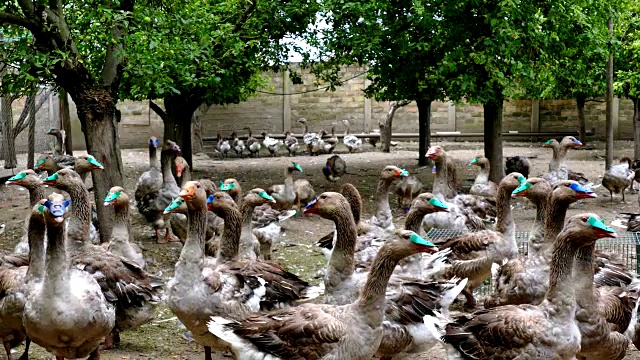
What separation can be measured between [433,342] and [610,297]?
1601mm

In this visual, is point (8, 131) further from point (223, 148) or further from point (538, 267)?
point (538, 267)

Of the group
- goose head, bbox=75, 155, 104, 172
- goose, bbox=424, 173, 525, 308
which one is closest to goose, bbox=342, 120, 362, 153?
goose head, bbox=75, 155, 104, 172

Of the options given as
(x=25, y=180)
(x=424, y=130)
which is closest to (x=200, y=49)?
(x=25, y=180)

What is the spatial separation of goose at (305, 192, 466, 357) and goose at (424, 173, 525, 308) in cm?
150

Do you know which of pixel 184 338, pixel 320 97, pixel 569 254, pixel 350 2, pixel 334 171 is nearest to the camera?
pixel 569 254

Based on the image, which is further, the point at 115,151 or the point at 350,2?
the point at 350,2

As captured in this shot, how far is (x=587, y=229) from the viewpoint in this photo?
5766 millimetres

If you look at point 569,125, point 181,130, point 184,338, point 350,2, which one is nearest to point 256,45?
point 350,2

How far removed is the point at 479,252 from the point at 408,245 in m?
3.18

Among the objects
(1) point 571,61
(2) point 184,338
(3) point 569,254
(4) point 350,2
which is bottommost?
(2) point 184,338

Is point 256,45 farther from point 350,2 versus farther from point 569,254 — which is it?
point 569,254

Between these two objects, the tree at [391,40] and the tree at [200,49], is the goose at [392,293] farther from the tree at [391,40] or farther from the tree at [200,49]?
the tree at [391,40]

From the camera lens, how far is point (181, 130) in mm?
19875

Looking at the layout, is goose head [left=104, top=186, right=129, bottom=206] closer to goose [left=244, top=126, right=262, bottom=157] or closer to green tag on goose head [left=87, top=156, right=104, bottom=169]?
green tag on goose head [left=87, top=156, right=104, bottom=169]
